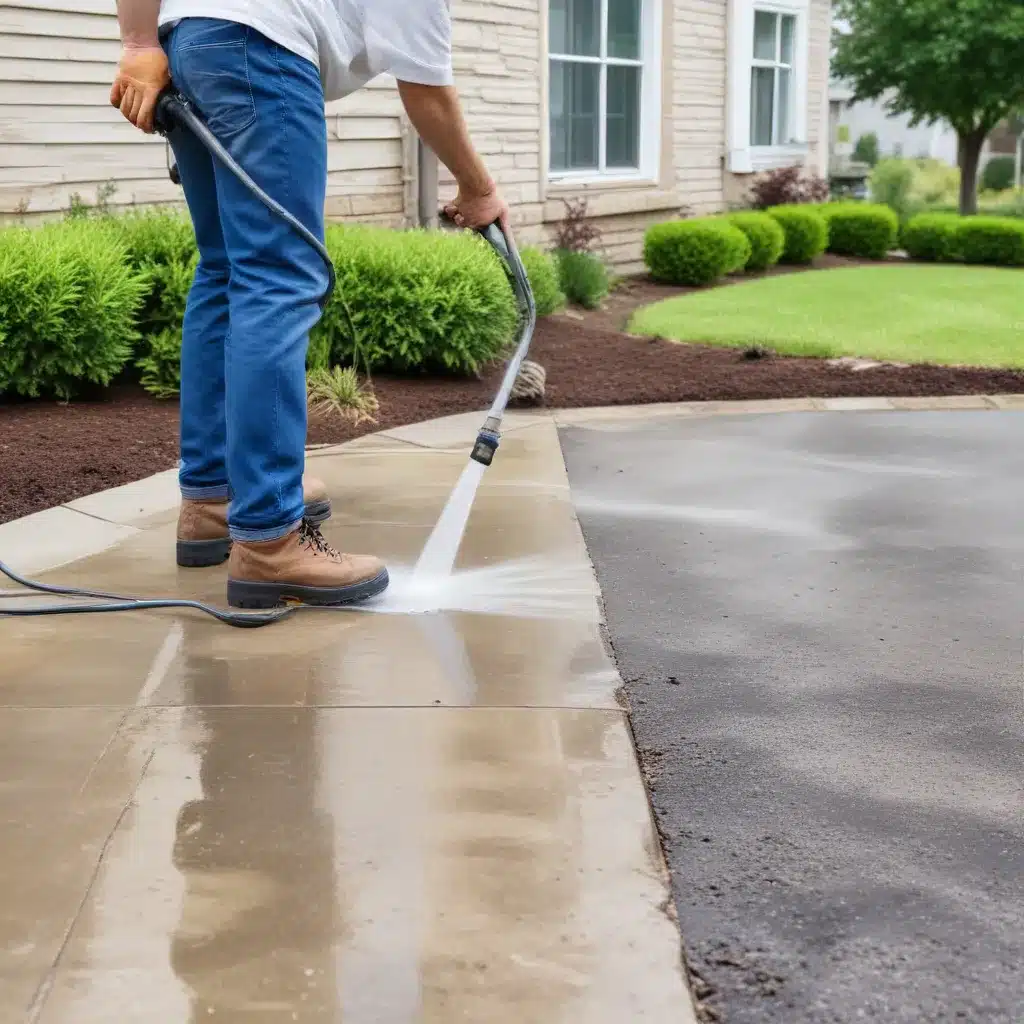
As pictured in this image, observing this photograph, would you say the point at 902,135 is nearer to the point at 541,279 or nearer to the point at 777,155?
the point at 777,155

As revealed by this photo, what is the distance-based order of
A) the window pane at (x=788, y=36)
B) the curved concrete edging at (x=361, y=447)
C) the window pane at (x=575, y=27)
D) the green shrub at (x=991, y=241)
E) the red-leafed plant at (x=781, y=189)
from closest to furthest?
the curved concrete edging at (x=361, y=447) < the window pane at (x=575, y=27) < the red-leafed plant at (x=781, y=189) < the green shrub at (x=991, y=241) < the window pane at (x=788, y=36)

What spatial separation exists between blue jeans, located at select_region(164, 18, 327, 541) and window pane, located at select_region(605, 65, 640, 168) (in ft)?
31.4

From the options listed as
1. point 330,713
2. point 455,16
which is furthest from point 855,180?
point 330,713

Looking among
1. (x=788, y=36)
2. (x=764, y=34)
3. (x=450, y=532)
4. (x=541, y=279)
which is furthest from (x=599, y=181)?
(x=450, y=532)

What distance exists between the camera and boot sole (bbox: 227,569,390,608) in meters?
2.84

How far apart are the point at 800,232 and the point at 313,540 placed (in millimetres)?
11606

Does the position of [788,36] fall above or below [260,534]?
above

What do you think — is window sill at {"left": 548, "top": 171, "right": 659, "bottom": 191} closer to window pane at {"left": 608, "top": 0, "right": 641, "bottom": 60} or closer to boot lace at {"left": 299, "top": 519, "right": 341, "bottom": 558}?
window pane at {"left": 608, "top": 0, "right": 641, "bottom": 60}

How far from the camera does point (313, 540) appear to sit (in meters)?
2.93

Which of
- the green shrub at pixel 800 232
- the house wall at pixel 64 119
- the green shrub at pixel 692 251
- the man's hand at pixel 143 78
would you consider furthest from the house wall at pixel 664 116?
the man's hand at pixel 143 78

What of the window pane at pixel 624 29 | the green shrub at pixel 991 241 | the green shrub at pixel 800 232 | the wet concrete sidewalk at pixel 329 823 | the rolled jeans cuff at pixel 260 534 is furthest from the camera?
the green shrub at pixel 991 241

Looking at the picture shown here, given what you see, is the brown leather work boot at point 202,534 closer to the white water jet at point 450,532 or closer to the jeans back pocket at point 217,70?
the white water jet at point 450,532

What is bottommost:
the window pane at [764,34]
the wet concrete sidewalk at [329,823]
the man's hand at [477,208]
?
the wet concrete sidewalk at [329,823]

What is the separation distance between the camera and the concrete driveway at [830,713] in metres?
1.56
